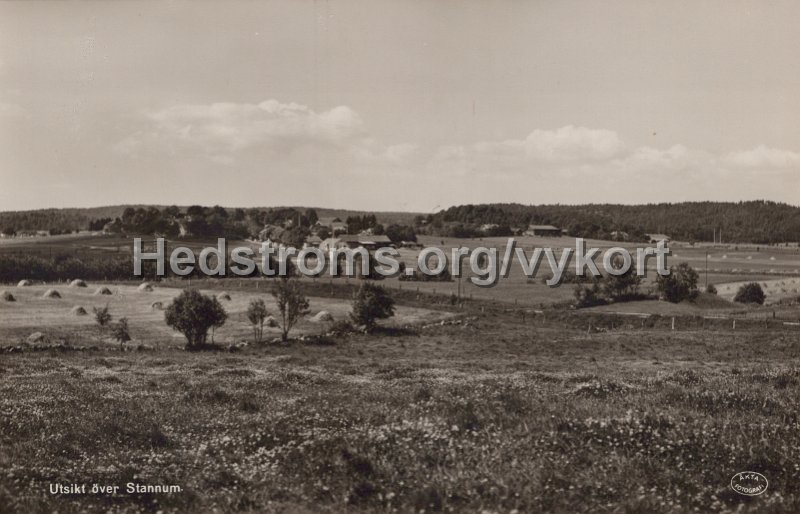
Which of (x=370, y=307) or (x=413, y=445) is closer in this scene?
(x=413, y=445)

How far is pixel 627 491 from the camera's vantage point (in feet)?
31.0

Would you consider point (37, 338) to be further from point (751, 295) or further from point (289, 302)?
point (751, 295)

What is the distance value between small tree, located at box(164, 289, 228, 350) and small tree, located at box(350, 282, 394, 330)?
14297 millimetres

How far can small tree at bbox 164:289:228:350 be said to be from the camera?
47125 millimetres

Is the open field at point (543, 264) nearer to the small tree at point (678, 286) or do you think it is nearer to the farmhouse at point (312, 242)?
the small tree at point (678, 286)

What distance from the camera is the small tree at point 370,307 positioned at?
57.7 meters

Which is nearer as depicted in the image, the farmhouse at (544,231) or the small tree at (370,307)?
the small tree at (370,307)

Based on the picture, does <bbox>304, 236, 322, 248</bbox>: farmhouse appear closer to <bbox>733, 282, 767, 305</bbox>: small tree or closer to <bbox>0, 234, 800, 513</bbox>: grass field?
<bbox>733, 282, 767, 305</bbox>: small tree

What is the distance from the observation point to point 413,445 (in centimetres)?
1149

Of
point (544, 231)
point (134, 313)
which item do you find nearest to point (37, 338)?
point (134, 313)

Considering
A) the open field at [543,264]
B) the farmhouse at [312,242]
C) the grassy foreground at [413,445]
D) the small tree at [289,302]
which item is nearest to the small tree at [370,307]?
the small tree at [289,302]

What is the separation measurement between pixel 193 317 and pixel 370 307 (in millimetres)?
16966

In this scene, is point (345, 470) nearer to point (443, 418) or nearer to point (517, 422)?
point (443, 418)

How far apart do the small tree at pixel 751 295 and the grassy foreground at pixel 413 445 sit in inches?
2358
